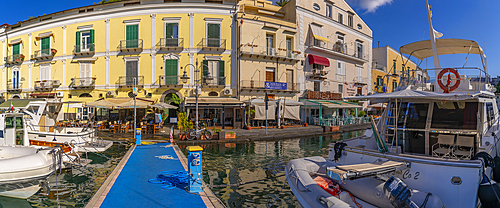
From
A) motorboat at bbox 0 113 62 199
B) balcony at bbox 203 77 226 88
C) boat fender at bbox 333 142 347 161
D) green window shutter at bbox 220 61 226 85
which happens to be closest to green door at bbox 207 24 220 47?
green window shutter at bbox 220 61 226 85

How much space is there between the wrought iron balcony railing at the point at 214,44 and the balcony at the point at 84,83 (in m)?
10.9

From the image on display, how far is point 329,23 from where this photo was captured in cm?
3083

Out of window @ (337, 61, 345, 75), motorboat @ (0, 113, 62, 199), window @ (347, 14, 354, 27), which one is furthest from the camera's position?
window @ (347, 14, 354, 27)

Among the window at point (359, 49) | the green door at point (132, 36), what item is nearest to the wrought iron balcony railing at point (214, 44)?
the green door at point (132, 36)

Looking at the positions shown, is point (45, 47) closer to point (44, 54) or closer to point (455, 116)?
point (44, 54)

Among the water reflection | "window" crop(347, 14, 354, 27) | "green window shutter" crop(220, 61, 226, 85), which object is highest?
"window" crop(347, 14, 354, 27)

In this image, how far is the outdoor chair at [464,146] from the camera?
5943mm

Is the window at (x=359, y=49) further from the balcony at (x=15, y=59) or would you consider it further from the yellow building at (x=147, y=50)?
the balcony at (x=15, y=59)

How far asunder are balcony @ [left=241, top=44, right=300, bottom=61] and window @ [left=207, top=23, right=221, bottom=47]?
8.00ft

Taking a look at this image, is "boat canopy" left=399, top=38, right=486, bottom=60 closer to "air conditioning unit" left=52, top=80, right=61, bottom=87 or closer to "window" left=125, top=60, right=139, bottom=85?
"window" left=125, top=60, right=139, bottom=85

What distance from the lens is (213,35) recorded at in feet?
79.5

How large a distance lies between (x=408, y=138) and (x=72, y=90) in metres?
28.4

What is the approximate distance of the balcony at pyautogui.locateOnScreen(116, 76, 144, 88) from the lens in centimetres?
2367

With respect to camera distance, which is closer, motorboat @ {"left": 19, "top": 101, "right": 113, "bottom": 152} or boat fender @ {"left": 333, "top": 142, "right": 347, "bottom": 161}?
boat fender @ {"left": 333, "top": 142, "right": 347, "bottom": 161}
